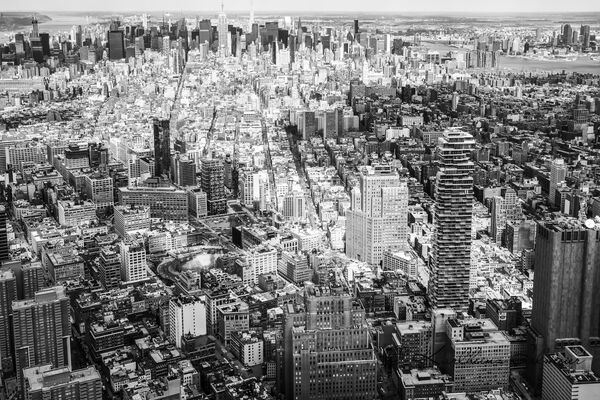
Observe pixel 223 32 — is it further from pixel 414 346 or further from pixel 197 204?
pixel 414 346

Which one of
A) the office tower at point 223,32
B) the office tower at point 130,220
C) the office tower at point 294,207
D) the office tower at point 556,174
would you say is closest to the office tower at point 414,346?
the office tower at point 556,174

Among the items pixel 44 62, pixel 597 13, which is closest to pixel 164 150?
pixel 44 62

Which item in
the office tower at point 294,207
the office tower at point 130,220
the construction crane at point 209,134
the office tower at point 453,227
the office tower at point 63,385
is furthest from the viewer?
the construction crane at point 209,134

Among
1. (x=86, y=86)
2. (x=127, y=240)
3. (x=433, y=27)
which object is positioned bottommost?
(x=127, y=240)

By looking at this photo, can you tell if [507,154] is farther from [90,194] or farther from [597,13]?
[90,194]

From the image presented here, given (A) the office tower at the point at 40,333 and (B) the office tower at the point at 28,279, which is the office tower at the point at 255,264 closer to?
(B) the office tower at the point at 28,279

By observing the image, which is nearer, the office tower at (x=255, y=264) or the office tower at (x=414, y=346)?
the office tower at (x=414, y=346)

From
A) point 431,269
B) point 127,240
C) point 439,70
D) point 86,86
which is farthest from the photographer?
point 86,86

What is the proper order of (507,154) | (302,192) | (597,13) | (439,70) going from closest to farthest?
→ (597,13), (302,192), (507,154), (439,70)
